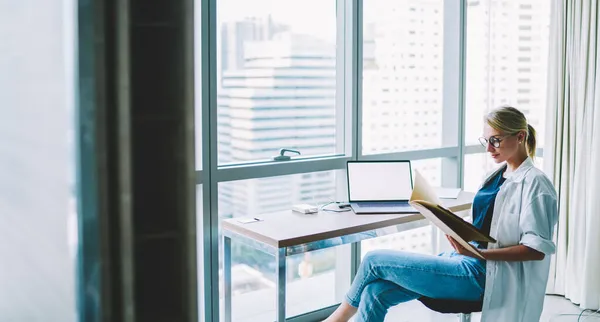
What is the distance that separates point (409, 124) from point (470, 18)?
835mm

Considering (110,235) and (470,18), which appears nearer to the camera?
(110,235)

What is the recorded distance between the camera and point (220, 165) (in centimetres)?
261

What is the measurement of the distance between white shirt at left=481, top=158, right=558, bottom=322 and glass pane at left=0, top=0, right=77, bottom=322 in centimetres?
154

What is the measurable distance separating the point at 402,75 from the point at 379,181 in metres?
0.96

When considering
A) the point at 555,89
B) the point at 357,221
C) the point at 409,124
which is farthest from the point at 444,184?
the point at 357,221

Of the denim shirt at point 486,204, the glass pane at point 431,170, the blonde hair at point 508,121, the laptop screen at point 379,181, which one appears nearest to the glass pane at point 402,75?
the glass pane at point 431,170

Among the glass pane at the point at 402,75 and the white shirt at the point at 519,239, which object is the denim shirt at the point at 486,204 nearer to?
the white shirt at the point at 519,239

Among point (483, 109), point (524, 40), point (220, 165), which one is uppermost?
point (524, 40)

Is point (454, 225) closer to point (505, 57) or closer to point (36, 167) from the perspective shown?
point (36, 167)

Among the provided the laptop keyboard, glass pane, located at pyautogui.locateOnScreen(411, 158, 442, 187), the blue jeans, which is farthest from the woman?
glass pane, located at pyautogui.locateOnScreen(411, 158, 442, 187)

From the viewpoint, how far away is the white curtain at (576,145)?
10.5 feet

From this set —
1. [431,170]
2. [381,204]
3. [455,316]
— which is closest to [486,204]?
[381,204]

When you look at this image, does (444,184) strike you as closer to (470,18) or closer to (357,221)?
(470,18)

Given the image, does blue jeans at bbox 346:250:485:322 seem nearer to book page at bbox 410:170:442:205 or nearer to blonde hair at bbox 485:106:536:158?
book page at bbox 410:170:442:205
